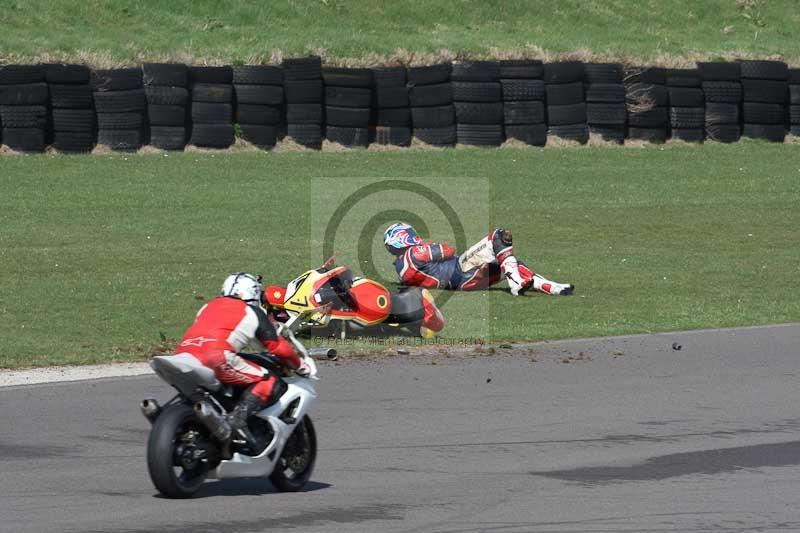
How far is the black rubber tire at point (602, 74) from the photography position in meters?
29.6

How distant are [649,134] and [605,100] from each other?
5.67ft

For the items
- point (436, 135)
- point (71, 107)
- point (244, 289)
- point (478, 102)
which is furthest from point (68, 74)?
point (244, 289)

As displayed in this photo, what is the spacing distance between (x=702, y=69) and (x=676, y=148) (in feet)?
5.99

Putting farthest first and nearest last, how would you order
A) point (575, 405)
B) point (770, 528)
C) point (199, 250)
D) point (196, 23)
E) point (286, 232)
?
point (196, 23), point (286, 232), point (199, 250), point (575, 405), point (770, 528)

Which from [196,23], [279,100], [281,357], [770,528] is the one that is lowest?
[770,528]

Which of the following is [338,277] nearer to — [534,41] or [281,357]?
[281,357]

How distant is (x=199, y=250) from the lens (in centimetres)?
2012

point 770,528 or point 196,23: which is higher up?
point 196,23

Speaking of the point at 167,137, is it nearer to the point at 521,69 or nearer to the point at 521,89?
the point at 521,89

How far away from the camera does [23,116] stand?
2500cm

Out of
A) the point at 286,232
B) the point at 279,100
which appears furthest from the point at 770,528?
the point at 279,100

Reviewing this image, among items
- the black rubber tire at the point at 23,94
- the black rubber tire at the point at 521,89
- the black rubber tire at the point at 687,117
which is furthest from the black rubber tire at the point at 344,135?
the black rubber tire at the point at 687,117

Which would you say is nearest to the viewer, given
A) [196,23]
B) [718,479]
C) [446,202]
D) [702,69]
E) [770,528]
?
[770,528]

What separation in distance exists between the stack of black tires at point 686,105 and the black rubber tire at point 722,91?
6.1 inches
